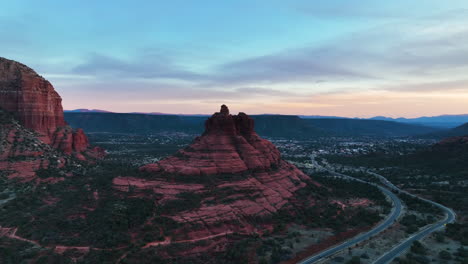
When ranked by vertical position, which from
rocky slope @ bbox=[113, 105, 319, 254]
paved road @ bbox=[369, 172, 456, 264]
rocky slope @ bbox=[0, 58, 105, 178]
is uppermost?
rocky slope @ bbox=[0, 58, 105, 178]

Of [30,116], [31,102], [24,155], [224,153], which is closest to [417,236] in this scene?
[224,153]

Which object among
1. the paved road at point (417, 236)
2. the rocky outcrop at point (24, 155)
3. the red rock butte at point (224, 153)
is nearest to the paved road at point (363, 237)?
the paved road at point (417, 236)

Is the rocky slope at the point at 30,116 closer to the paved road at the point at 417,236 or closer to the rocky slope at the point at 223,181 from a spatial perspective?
the rocky slope at the point at 223,181

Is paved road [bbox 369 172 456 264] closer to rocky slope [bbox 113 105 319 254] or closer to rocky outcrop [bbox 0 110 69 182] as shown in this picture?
rocky slope [bbox 113 105 319 254]

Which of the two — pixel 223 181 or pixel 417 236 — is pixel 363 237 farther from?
pixel 223 181

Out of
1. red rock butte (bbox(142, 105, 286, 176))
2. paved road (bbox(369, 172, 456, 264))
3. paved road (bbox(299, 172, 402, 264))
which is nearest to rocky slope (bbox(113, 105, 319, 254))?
red rock butte (bbox(142, 105, 286, 176))

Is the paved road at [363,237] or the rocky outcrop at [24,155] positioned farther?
the rocky outcrop at [24,155]
